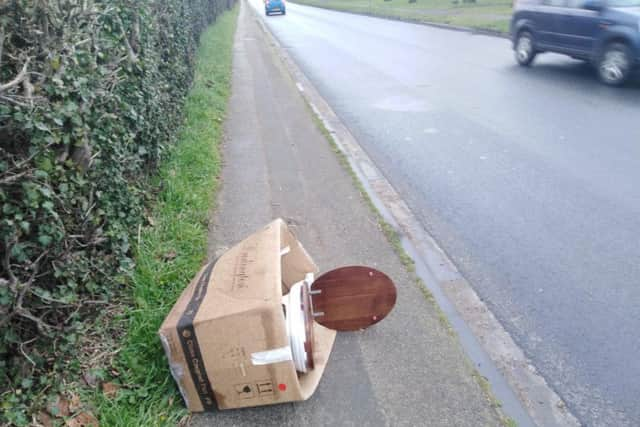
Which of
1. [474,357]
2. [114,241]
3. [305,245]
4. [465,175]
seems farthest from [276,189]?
[474,357]

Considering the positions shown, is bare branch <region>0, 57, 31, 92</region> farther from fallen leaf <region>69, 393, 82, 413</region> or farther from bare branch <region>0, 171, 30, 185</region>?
fallen leaf <region>69, 393, 82, 413</region>

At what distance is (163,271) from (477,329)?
2.22 metres

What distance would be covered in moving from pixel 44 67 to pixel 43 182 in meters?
0.58

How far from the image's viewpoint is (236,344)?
8.41 feet

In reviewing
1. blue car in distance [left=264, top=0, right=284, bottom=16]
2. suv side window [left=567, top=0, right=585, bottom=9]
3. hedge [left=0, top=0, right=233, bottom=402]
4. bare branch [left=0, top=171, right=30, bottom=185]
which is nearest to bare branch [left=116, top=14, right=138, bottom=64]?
hedge [left=0, top=0, right=233, bottom=402]

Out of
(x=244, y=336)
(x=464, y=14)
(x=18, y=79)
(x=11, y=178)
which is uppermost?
(x=18, y=79)

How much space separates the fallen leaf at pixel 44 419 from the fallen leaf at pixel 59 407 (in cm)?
3

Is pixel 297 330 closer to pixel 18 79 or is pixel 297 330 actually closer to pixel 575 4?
pixel 18 79

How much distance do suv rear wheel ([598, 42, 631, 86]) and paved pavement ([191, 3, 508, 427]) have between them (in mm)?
5730

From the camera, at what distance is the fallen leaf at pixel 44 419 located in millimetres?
2506

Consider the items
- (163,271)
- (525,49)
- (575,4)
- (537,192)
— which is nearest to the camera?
(163,271)

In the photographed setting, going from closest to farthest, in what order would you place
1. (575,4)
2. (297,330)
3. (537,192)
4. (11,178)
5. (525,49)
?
(11,178), (297,330), (537,192), (575,4), (525,49)

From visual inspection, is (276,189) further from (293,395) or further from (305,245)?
(293,395)

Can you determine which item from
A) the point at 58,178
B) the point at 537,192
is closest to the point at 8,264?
the point at 58,178
